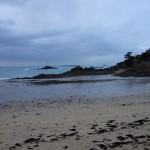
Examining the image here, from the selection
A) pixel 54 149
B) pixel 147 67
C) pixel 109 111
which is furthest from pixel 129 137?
pixel 147 67

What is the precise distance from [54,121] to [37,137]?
222cm

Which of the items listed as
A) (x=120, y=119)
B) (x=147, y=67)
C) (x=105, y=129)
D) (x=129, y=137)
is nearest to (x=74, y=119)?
(x=120, y=119)

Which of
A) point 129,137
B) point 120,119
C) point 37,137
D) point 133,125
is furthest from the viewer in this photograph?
point 120,119

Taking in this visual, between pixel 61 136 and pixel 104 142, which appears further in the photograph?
pixel 61 136

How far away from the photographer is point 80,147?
21.9 feet

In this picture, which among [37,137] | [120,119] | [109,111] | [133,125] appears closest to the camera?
[37,137]

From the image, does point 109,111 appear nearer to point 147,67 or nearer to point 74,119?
point 74,119

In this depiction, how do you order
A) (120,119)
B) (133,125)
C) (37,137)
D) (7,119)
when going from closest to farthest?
(37,137), (133,125), (120,119), (7,119)

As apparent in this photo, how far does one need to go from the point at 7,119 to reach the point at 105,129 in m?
4.08

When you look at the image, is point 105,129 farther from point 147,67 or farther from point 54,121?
point 147,67

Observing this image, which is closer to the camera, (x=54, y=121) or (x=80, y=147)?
(x=80, y=147)

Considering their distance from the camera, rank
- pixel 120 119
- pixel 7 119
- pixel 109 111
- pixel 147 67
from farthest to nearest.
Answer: pixel 147 67 → pixel 109 111 → pixel 7 119 → pixel 120 119

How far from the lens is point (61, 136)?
775 cm

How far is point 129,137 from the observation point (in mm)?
7297
